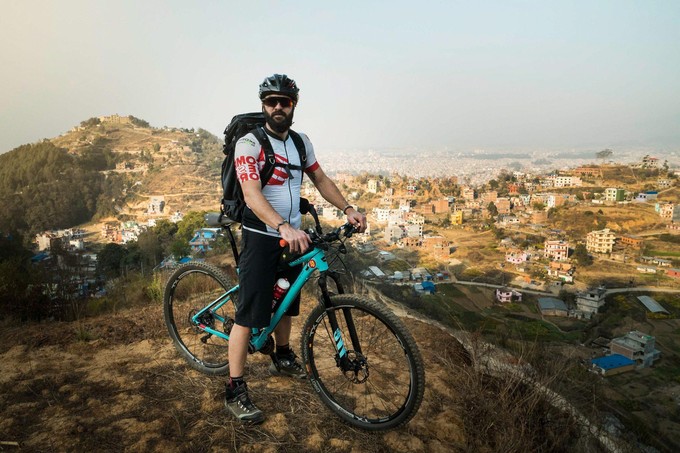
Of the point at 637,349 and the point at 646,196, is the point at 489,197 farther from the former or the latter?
the point at 637,349

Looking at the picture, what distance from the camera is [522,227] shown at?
36250mm

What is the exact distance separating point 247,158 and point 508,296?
81.3 ft

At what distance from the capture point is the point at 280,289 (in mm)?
2479

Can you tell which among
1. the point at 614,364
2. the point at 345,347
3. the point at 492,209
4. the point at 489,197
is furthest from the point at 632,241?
the point at 345,347

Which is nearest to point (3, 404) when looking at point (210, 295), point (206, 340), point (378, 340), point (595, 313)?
point (206, 340)

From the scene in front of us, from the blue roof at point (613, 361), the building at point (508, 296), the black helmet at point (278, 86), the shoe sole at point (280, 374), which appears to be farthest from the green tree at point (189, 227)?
the black helmet at point (278, 86)

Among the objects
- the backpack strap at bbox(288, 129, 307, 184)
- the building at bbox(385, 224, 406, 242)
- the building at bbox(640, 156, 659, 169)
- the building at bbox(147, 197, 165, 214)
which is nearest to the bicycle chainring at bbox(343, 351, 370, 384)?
the backpack strap at bbox(288, 129, 307, 184)

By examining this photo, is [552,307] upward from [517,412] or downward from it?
downward

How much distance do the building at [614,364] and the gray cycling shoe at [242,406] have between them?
1349 centimetres

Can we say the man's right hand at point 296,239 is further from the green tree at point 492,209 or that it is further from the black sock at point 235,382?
the green tree at point 492,209

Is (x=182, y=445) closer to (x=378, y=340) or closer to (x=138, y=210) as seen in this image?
(x=378, y=340)

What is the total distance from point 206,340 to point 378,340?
5.86ft

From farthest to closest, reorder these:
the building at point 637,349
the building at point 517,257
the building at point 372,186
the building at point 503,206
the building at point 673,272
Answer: the building at point 372,186 → the building at point 503,206 → the building at point 517,257 → the building at point 673,272 → the building at point 637,349

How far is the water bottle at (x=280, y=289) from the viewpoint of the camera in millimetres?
2465
